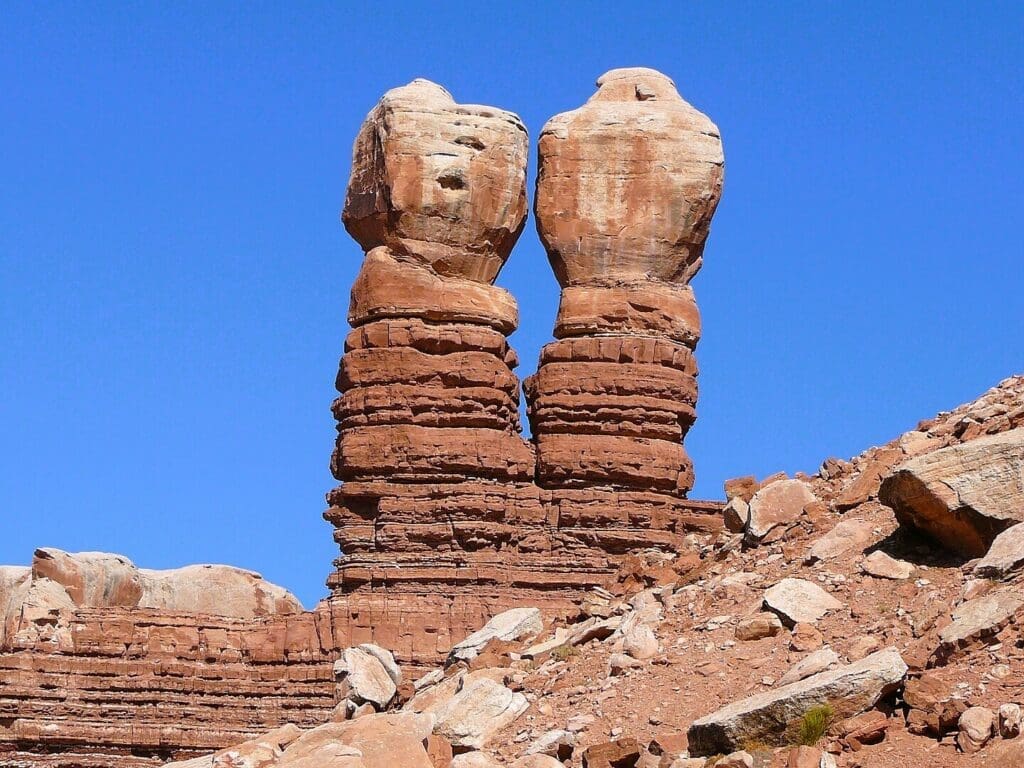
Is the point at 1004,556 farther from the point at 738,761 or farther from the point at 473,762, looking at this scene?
the point at 473,762

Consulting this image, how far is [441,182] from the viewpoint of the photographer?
43844 mm

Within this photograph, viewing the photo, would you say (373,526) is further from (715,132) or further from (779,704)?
(779,704)

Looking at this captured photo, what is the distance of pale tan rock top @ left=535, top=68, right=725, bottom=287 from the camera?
1754 inches

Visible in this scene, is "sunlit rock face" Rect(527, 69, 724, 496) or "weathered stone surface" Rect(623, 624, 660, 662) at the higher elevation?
"sunlit rock face" Rect(527, 69, 724, 496)

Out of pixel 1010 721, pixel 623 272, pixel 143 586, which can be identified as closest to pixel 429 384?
pixel 623 272

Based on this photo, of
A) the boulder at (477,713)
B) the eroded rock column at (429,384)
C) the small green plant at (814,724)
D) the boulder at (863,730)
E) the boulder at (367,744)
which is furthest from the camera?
the eroded rock column at (429,384)

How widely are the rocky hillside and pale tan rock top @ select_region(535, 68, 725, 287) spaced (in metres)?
9.30

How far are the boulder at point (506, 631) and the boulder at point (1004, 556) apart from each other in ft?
27.1

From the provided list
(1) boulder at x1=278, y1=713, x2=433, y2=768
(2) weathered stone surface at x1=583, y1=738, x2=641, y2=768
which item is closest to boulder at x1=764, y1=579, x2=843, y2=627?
(2) weathered stone surface at x1=583, y1=738, x2=641, y2=768

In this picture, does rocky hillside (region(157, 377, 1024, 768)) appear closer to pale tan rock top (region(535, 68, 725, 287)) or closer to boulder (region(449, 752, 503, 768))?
boulder (region(449, 752, 503, 768))

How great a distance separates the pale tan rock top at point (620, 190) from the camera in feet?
146

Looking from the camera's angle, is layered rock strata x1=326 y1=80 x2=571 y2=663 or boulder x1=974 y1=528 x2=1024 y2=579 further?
layered rock strata x1=326 y1=80 x2=571 y2=663

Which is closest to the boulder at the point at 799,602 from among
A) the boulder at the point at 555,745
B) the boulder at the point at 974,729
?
the boulder at the point at 555,745

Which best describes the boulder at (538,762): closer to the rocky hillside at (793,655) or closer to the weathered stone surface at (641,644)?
the rocky hillside at (793,655)
